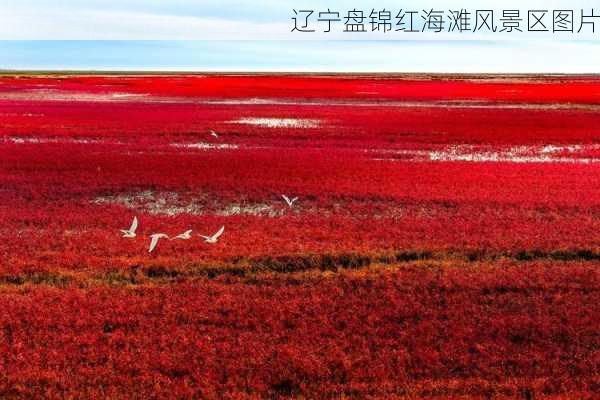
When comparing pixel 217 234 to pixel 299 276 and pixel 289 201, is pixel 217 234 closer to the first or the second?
pixel 299 276

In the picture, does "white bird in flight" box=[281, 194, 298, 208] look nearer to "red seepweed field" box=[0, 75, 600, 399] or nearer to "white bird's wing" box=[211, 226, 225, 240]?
"red seepweed field" box=[0, 75, 600, 399]

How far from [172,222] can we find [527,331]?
30.5ft

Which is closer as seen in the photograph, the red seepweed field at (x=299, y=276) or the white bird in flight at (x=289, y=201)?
the red seepweed field at (x=299, y=276)

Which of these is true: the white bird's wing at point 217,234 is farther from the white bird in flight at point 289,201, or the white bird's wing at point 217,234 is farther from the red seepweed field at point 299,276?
the white bird in flight at point 289,201

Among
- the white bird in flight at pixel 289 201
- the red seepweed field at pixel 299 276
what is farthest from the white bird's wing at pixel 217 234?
the white bird in flight at pixel 289 201

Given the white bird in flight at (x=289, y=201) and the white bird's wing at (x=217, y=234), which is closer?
the white bird's wing at (x=217, y=234)

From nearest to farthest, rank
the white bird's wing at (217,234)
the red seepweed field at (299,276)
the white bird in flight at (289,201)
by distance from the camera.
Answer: the red seepweed field at (299,276) → the white bird's wing at (217,234) → the white bird in flight at (289,201)

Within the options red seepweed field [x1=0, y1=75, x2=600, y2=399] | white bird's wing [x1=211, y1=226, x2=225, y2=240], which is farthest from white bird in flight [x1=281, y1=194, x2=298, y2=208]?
white bird's wing [x1=211, y1=226, x2=225, y2=240]

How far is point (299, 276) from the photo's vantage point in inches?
448

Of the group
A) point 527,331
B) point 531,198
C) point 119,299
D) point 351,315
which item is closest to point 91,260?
point 119,299

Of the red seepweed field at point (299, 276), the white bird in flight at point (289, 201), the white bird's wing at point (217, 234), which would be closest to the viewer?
the red seepweed field at point (299, 276)

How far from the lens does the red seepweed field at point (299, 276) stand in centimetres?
761

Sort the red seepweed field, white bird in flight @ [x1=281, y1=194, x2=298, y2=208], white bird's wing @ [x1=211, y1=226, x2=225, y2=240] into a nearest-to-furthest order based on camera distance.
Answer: the red seepweed field < white bird's wing @ [x1=211, y1=226, x2=225, y2=240] < white bird in flight @ [x1=281, y1=194, x2=298, y2=208]

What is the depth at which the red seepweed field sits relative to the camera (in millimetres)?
7609
